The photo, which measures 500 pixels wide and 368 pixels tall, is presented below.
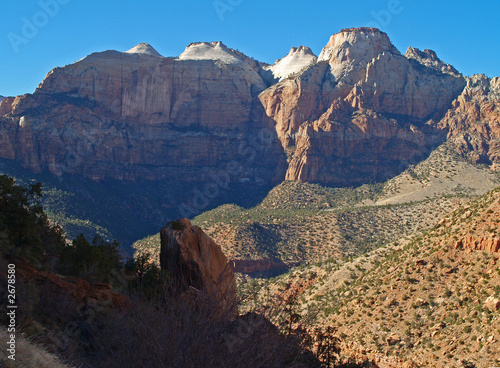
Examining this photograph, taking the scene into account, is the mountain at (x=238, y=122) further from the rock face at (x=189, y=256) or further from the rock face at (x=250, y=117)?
the rock face at (x=189, y=256)

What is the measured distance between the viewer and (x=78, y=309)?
2073 centimetres

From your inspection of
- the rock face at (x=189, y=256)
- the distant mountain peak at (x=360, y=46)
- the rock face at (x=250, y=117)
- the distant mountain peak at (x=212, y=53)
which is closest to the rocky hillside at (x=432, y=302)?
the rock face at (x=189, y=256)

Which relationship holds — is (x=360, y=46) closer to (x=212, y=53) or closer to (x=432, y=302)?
(x=212, y=53)

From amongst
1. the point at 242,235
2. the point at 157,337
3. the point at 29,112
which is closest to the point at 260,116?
the point at 29,112

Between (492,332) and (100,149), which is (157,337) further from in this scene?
(100,149)

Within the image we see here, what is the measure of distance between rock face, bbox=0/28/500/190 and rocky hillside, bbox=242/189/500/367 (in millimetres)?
90033

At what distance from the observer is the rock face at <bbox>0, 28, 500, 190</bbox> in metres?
128

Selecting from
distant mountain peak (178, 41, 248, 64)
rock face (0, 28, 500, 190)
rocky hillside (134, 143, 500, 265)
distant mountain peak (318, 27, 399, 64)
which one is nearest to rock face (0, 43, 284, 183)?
rock face (0, 28, 500, 190)

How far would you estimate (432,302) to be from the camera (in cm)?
3197

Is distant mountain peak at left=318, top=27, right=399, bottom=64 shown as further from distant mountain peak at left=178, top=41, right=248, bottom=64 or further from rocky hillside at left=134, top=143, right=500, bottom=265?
rocky hillside at left=134, top=143, right=500, bottom=265

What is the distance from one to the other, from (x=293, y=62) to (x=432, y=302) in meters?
168

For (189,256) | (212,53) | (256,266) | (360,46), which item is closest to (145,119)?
(212,53)

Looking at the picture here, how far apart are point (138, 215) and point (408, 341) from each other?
97911mm

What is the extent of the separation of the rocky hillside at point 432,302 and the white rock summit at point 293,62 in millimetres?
147632
